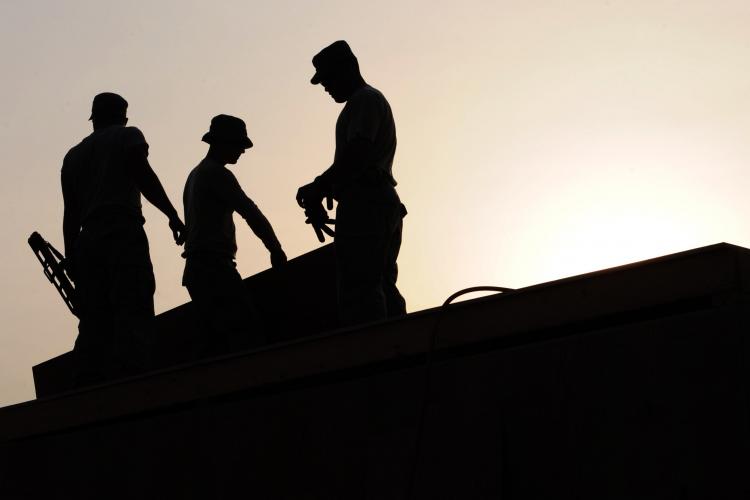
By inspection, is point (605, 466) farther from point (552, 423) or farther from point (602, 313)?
point (602, 313)

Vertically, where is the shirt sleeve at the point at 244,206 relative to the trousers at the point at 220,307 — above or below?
above

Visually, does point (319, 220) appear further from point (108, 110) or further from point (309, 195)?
point (108, 110)

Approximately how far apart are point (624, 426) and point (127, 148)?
11.9 feet

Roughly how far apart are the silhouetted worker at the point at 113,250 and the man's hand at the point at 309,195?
792 mm

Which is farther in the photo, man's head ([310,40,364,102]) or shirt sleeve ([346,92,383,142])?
man's head ([310,40,364,102])

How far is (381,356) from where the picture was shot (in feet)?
15.4

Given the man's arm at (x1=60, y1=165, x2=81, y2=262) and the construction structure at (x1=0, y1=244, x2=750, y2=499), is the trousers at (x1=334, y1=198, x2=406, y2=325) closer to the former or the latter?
the construction structure at (x1=0, y1=244, x2=750, y2=499)

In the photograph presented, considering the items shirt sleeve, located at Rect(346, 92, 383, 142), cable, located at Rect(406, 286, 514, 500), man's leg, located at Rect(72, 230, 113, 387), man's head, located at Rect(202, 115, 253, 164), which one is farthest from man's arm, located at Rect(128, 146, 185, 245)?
cable, located at Rect(406, 286, 514, 500)

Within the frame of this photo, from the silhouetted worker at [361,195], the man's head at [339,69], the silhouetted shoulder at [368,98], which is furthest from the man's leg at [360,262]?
the man's head at [339,69]

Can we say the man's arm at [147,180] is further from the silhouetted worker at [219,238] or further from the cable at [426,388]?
the cable at [426,388]

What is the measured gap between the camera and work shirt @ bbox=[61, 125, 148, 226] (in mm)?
6695

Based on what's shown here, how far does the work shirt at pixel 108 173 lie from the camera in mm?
6695

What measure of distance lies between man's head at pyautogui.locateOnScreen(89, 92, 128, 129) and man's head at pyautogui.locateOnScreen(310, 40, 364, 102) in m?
1.24

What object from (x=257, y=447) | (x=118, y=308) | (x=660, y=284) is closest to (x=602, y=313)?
(x=660, y=284)
